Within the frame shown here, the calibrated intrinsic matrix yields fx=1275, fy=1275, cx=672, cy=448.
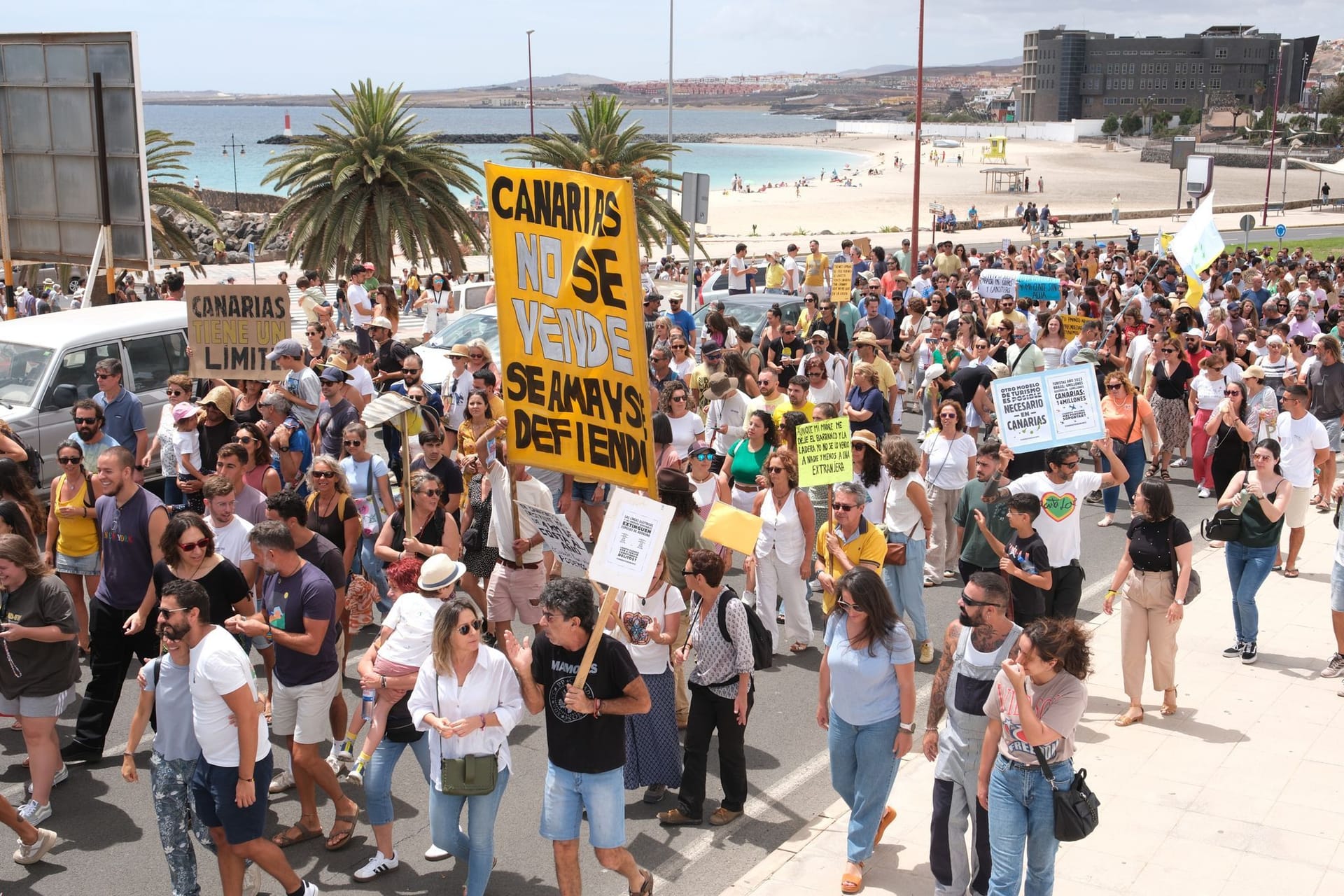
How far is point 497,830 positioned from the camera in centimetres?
694

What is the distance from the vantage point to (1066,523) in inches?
335

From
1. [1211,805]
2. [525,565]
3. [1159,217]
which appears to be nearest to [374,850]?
[525,565]

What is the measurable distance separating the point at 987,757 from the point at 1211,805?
224cm

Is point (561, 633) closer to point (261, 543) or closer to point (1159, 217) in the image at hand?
point (261, 543)

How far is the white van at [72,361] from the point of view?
12.3 metres

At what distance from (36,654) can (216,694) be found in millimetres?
1792

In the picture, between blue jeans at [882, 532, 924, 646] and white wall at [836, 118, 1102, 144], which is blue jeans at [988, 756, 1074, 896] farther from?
white wall at [836, 118, 1102, 144]

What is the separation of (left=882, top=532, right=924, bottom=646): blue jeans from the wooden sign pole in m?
3.80

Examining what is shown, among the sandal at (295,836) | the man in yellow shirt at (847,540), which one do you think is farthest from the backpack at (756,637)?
the sandal at (295,836)

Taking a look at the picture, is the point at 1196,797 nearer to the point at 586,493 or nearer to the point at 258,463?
the point at 586,493

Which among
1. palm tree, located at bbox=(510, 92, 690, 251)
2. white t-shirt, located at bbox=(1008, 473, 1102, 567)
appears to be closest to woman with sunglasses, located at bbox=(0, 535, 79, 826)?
white t-shirt, located at bbox=(1008, 473, 1102, 567)

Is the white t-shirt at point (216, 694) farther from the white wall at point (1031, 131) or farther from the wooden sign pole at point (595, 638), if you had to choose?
the white wall at point (1031, 131)

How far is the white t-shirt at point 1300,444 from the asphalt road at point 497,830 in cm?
474

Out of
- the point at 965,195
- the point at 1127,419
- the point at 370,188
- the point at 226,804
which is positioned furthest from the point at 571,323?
the point at 965,195
